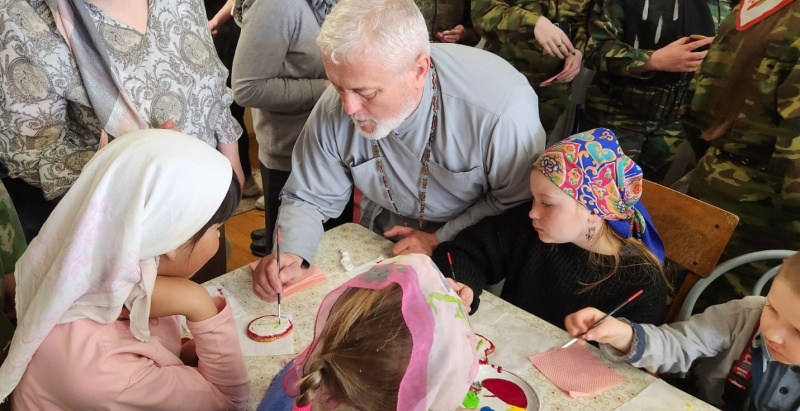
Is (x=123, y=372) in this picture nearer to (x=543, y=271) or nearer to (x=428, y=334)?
(x=428, y=334)

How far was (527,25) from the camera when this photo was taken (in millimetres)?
2459

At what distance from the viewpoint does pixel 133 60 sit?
1.51 m

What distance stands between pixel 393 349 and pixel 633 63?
1.89 meters

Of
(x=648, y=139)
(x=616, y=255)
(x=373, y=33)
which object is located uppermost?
(x=373, y=33)

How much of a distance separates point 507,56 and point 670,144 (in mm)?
791

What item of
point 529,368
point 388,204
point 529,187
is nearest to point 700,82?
point 529,187

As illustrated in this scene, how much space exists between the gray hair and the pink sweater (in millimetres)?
693

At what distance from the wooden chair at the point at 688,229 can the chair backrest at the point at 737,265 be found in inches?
1.1

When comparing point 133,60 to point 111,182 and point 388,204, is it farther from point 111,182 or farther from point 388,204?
point 388,204

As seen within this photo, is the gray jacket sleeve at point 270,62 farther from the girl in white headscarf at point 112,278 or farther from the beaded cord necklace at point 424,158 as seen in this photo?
the girl in white headscarf at point 112,278

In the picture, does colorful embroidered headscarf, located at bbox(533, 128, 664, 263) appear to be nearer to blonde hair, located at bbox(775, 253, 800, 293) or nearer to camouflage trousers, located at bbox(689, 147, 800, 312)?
blonde hair, located at bbox(775, 253, 800, 293)

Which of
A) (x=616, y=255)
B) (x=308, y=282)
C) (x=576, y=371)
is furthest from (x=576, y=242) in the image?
(x=308, y=282)

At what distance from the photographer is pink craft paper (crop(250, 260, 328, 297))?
4.87 ft

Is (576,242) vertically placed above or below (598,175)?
below
